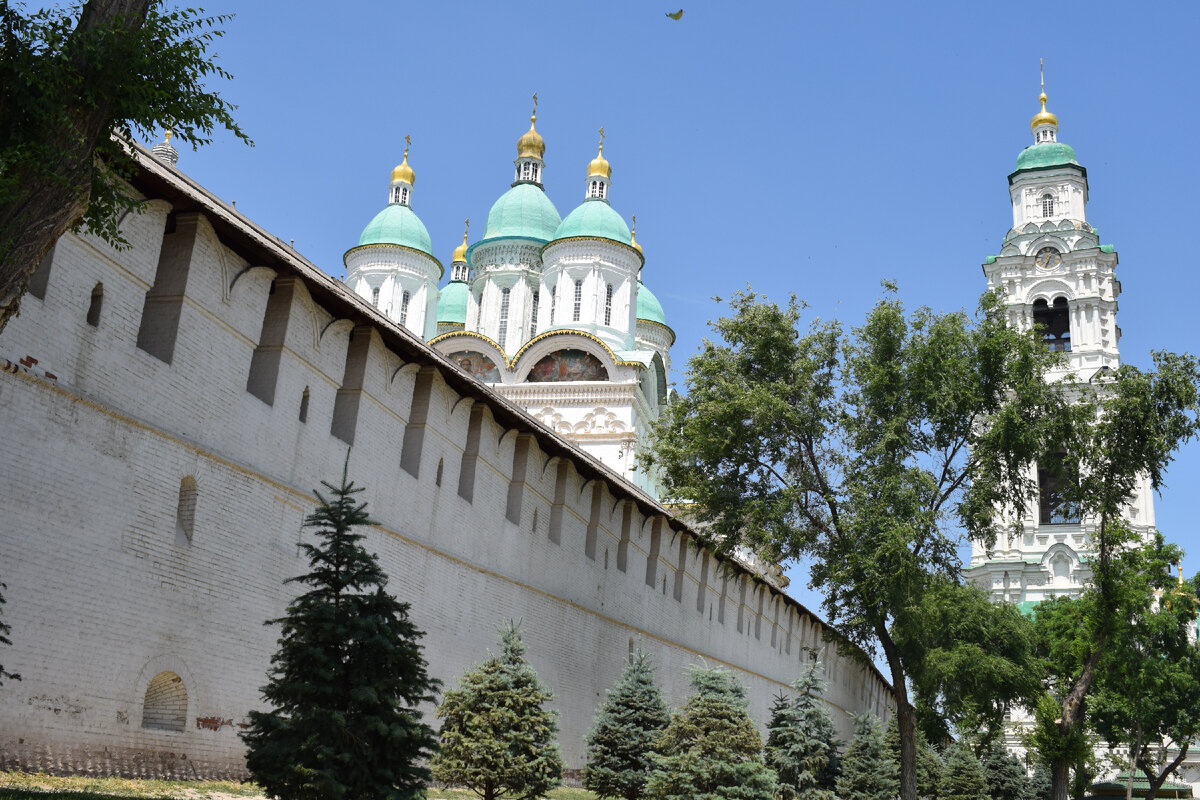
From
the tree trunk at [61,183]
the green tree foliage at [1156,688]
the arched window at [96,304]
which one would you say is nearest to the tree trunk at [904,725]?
the arched window at [96,304]

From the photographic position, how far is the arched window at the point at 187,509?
484 inches

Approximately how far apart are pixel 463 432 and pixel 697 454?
4297mm

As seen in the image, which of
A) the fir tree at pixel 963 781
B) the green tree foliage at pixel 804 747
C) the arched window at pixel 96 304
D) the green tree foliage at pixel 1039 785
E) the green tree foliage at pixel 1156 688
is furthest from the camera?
the green tree foliage at pixel 1156 688

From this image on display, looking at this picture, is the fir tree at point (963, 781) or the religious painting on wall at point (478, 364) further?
the religious painting on wall at point (478, 364)

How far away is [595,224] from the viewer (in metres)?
45.0

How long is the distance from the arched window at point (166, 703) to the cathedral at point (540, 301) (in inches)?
1020

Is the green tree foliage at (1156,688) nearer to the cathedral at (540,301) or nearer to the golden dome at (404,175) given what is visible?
the cathedral at (540,301)

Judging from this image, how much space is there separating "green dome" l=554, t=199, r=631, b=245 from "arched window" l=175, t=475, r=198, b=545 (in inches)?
1305

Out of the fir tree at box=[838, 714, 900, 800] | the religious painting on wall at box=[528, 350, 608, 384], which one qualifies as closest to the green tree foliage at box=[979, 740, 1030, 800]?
the fir tree at box=[838, 714, 900, 800]

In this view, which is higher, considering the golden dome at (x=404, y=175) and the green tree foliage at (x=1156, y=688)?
the golden dome at (x=404, y=175)

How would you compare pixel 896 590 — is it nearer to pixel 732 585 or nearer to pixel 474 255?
pixel 732 585

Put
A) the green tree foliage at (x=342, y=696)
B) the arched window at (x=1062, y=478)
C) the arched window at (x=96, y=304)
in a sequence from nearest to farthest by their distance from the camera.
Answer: the green tree foliage at (x=342, y=696)
the arched window at (x=96, y=304)
the arched window at (x=1062, y=478)

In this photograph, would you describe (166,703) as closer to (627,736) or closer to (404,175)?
(627,736)

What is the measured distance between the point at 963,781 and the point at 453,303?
30.5 m
